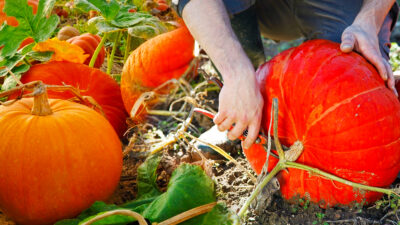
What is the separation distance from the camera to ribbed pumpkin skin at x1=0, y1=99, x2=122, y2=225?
5.00ft

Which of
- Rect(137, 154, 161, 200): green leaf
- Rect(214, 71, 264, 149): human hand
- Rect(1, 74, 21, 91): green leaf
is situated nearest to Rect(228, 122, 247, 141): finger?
Rect(214, 71, 264, 149): human hand

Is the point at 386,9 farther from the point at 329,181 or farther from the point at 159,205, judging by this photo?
the point at 159,205

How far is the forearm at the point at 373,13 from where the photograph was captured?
6.02 ft

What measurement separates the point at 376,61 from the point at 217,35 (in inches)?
23.0

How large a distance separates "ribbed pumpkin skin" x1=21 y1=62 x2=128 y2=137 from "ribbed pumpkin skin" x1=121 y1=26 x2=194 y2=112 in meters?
0.09

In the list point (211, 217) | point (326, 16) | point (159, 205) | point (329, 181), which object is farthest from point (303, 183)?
point (326, 16)

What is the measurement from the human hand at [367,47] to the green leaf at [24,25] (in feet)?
4.17

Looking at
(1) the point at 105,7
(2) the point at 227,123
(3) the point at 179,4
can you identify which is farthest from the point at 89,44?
(2) the point at 227,123

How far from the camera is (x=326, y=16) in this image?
7.36 feet

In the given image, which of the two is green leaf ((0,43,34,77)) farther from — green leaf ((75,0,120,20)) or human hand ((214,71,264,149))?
human hand ((214,71,264,149))

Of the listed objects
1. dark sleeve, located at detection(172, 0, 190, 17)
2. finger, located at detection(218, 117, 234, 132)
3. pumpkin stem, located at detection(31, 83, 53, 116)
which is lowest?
finger, located at detection(218, 117, 234, 132)

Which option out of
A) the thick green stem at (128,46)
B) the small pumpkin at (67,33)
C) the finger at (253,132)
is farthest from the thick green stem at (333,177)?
the small pumpkin at (67,33)

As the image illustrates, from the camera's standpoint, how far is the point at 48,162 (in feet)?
5.02

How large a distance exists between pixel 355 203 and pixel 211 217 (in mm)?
510
